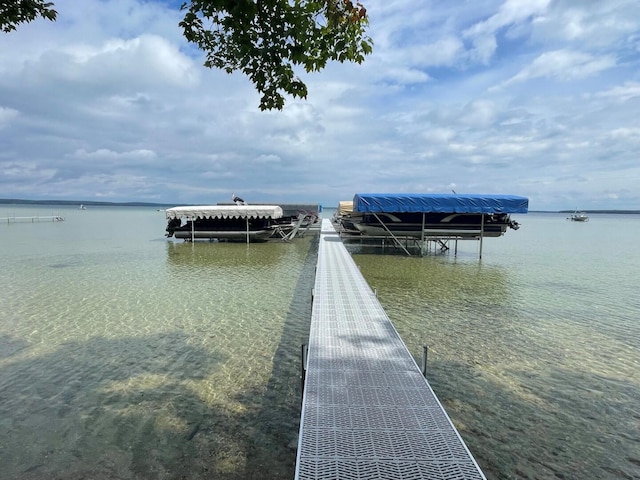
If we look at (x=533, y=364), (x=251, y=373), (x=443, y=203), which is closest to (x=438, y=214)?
(x=443, y=203)

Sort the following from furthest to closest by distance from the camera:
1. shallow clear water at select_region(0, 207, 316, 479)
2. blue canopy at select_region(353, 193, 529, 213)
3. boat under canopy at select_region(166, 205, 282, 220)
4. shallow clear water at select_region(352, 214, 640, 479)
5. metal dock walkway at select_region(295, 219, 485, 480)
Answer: boat under canopy at select_region(166, 205, 282, 220) < blue canopy at select_region(353, 193, 529, 213) < shallow clear water at select_region(352, 214, 640, 479) < shallow clear water at select_region(0, 207, 316, 479) < metal dock walkway at select_region(295, 219, 485, 480)

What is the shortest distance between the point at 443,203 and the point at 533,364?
12.7m

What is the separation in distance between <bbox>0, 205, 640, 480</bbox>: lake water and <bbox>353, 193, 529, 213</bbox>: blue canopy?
5822 millimetres

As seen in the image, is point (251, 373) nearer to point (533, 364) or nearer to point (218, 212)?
point (533, 364)

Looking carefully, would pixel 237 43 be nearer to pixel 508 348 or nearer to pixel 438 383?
pixel 438 383

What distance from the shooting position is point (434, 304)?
990 centimetres

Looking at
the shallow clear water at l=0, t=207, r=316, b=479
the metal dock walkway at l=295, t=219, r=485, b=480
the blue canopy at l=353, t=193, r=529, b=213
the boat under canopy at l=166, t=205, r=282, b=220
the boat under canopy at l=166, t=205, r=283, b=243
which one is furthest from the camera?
the boat under canopy at l=166, t=205, r=283, b=243

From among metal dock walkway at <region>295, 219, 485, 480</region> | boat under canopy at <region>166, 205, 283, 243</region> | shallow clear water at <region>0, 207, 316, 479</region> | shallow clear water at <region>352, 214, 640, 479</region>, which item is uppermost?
boat under canopy at <region>166, 205, 283, 243</region>

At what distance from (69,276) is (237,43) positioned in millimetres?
12388

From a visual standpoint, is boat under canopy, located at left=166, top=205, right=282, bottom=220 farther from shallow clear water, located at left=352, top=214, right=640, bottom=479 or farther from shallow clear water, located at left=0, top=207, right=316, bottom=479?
shallow clear water, located at left=352, top=214, right=640, bottom=479

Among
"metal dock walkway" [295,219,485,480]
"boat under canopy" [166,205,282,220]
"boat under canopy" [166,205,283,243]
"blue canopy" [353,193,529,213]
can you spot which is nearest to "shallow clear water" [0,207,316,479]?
"metal dock walkway" [295,219,485,480]

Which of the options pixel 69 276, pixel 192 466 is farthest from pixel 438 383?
pixel 69 276

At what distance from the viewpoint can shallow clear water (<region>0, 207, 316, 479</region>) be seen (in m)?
3.83

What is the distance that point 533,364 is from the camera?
6160mm
